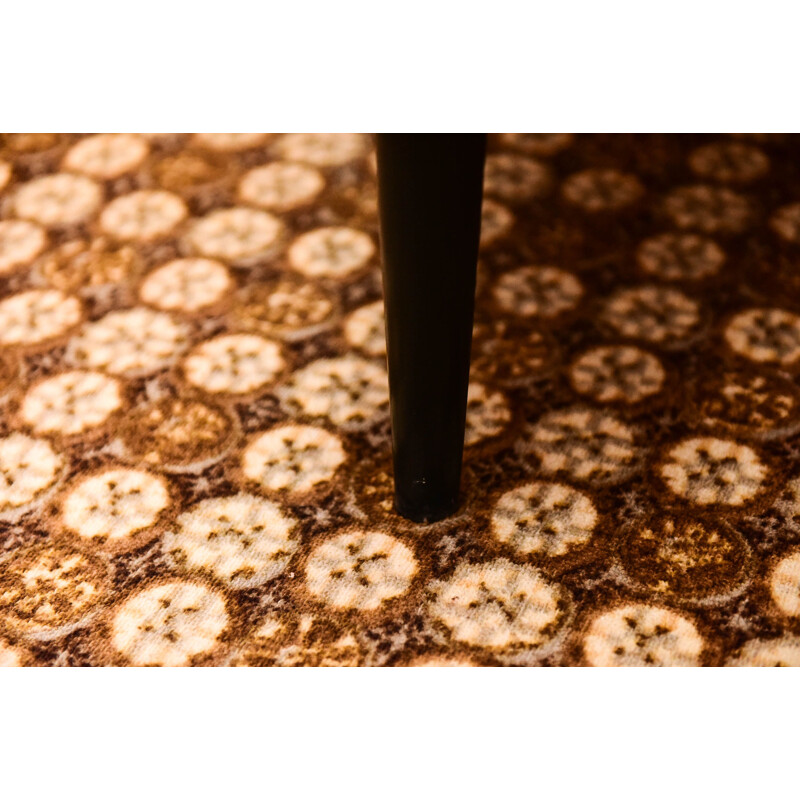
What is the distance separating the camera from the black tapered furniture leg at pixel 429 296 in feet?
1.87

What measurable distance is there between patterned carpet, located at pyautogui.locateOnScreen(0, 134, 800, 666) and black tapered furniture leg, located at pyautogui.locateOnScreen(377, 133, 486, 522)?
96 millimetres

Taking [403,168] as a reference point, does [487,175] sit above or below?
below

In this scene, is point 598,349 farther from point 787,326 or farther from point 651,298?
point 787,326

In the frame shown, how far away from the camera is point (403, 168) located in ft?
1.88

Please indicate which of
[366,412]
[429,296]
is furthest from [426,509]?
[429,296]

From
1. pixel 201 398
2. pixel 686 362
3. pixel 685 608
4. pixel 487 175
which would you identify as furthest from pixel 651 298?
pixel 201 398

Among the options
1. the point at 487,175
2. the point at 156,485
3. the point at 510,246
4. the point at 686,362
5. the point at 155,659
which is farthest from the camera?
the point at 487,175

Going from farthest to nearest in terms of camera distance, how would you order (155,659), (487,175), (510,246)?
(487,175) → (510,246) → (155,659)

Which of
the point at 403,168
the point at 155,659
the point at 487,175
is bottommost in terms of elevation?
the point at 155,659

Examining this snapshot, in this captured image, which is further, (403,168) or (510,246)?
(510,246)

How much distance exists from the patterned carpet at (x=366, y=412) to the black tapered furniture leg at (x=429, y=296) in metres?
0.10

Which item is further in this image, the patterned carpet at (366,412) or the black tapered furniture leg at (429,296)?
the patterned carpet at (366,412)

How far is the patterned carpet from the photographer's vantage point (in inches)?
30.8

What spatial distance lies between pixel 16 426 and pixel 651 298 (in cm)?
76
